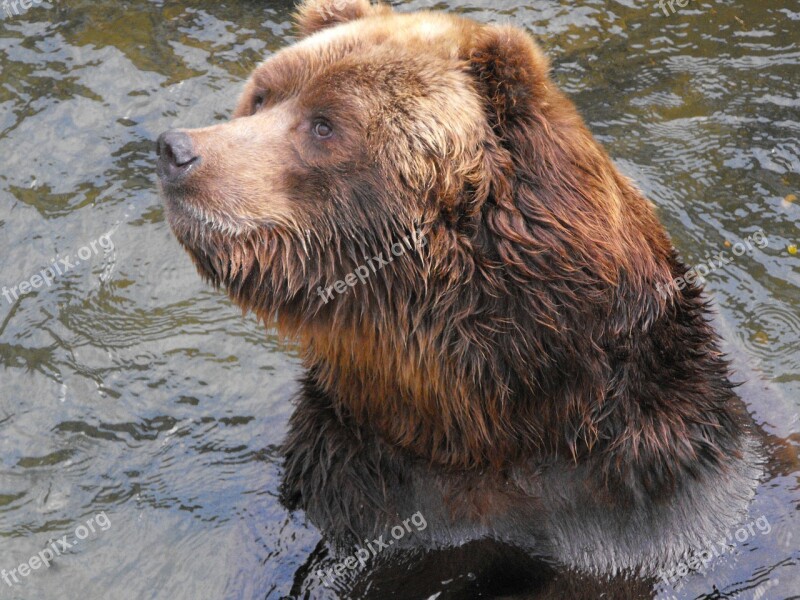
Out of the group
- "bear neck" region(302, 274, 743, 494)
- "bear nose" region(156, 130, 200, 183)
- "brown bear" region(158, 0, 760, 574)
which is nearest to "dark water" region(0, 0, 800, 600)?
"brown bear" region(158, 0, 760, 574)

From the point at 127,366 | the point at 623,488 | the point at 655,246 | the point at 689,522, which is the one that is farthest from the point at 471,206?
the point at 127,366

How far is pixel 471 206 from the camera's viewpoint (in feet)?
13.3

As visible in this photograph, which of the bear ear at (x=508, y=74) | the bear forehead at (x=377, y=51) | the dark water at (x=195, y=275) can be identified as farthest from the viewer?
the dark water at (x=195, y=275)

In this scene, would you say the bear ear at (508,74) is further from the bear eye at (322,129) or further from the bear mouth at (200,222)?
the bear mouth at (200,222)

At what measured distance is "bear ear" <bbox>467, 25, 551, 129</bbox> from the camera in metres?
4.03

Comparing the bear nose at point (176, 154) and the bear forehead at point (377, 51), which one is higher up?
the bear forehead at point (377, 51)

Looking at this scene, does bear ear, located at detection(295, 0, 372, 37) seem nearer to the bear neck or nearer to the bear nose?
the bear nose

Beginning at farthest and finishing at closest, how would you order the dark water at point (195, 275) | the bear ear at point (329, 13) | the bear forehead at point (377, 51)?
the dark water at point (195, 275) < the bear ear at point (329, 13) < the bear forehead at point (377, 51)

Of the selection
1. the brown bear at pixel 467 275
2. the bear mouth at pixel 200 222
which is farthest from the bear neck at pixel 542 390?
the bear mouth at pixel 200 222

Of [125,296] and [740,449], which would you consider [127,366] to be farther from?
[740,449]

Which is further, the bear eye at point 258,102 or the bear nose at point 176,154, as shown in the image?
the bear eye at point 258,102

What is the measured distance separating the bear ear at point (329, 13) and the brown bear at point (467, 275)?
3 centimetres

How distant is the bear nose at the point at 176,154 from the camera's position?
4058mm

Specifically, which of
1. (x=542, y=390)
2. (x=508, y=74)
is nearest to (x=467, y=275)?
(x=542, y=390)
